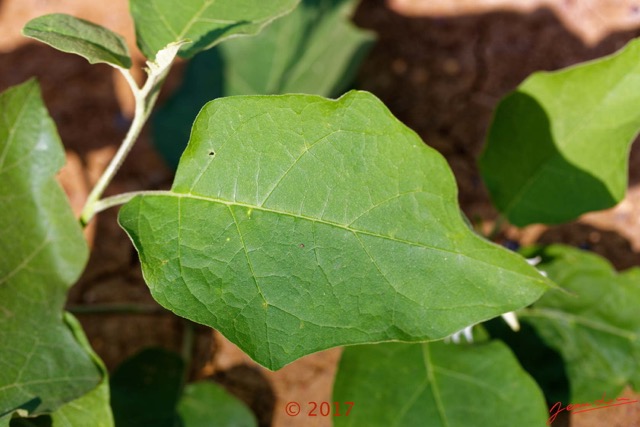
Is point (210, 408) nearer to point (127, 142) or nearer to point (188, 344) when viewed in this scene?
point (188, 344)

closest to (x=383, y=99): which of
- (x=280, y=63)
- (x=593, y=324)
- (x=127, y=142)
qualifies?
(x=280, y=63)

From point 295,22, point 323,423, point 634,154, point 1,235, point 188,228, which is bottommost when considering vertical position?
point 323,423

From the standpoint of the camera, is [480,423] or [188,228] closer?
[188,228]

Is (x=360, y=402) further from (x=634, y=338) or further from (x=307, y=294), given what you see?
(x=634, y=338)

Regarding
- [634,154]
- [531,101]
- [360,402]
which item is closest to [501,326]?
[360,402]

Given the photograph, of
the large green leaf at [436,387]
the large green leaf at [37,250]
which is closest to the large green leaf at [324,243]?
the large green leaf at [37,250]

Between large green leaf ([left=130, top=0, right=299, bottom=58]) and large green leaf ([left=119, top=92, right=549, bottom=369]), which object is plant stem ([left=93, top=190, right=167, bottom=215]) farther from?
large green leaf ([left=130, top=0, right=299, bottom=58])

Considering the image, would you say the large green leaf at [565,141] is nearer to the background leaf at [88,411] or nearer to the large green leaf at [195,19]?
the large green leaf at [195,19]
